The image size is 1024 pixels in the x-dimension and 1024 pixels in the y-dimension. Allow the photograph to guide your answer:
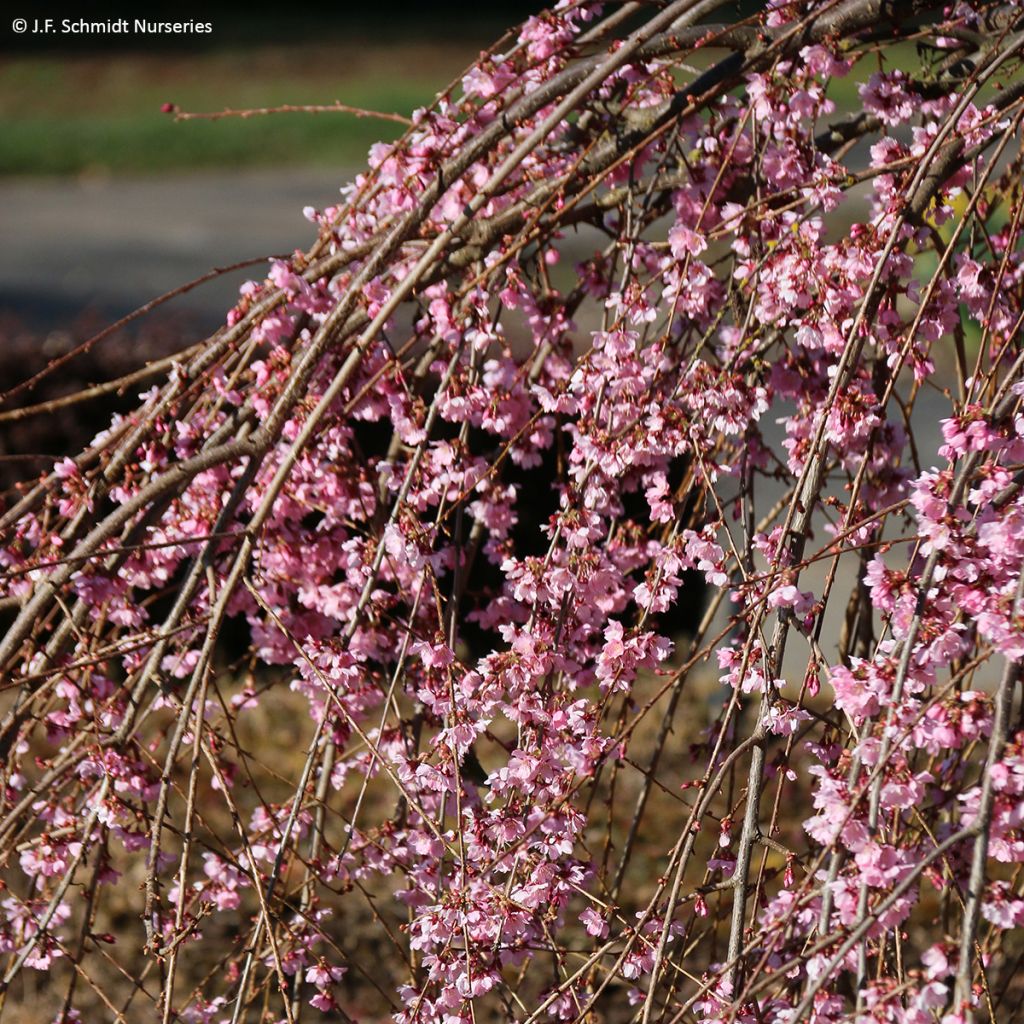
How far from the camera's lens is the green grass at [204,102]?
1978 cm

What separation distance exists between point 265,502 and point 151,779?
541 millimetres

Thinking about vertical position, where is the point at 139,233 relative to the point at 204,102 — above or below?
below

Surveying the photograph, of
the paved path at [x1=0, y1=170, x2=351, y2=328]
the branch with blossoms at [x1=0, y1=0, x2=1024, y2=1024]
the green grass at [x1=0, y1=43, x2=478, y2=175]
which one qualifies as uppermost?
the green grass at [x1=0, y1=43, x2=478, y2=175]

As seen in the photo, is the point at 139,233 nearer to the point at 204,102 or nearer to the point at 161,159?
the point at 161,159

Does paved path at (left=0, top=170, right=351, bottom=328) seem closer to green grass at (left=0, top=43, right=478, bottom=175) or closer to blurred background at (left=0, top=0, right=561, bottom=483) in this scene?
blurred background at (left=0, top=0, right=561, bottom=483)

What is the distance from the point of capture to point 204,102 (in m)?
23.0

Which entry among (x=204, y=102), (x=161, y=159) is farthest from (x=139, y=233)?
(x=204, y=102)

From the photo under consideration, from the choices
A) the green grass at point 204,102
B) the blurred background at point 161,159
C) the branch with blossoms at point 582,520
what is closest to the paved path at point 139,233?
the blurred background at point 161,159

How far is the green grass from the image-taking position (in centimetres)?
1978

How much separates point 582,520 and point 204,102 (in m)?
22.9

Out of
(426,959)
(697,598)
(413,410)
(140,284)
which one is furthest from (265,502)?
(140,284)

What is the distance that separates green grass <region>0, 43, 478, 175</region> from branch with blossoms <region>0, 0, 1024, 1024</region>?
1585 cm

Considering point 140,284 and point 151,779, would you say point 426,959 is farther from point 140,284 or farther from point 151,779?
point 140,284

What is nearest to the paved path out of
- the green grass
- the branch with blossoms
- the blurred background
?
the blurred background
